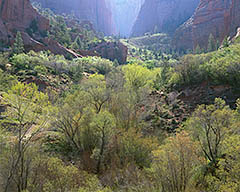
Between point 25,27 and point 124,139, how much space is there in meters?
67.8

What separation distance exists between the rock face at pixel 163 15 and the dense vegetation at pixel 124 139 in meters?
125

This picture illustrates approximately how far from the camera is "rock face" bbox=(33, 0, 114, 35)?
150 metres

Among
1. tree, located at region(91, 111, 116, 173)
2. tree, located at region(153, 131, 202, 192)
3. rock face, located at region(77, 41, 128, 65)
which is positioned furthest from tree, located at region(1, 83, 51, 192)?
rock face, located at region(77, 41, 128, 65)

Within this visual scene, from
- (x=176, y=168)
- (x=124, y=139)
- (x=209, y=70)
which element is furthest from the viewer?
(x=209, y=70)

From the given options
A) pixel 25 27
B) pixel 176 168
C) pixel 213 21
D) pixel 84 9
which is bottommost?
pixel 176 168

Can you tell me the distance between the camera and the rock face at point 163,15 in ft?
495

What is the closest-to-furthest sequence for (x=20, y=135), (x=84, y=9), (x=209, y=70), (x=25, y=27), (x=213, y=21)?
1. (x=20, y=135)
2. (x=209, y=70)
3. (x=25, y=27)
4. (x=213, y=21)
5. (x=84, y=9)

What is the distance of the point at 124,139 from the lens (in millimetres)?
16984

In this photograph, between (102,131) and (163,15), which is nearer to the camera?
A: (102,131)

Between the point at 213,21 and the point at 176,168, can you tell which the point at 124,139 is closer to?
the point at 176,168

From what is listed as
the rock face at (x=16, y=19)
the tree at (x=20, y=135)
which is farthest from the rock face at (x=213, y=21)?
the tree at (x=20, y=135)

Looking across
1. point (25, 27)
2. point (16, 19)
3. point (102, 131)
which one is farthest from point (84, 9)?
point (102, 131)

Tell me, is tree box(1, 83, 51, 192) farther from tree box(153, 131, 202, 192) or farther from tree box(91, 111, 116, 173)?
tree box(153, 131, 202, 192)

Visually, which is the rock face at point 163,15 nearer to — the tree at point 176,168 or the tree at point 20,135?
the tree at point 176,168
